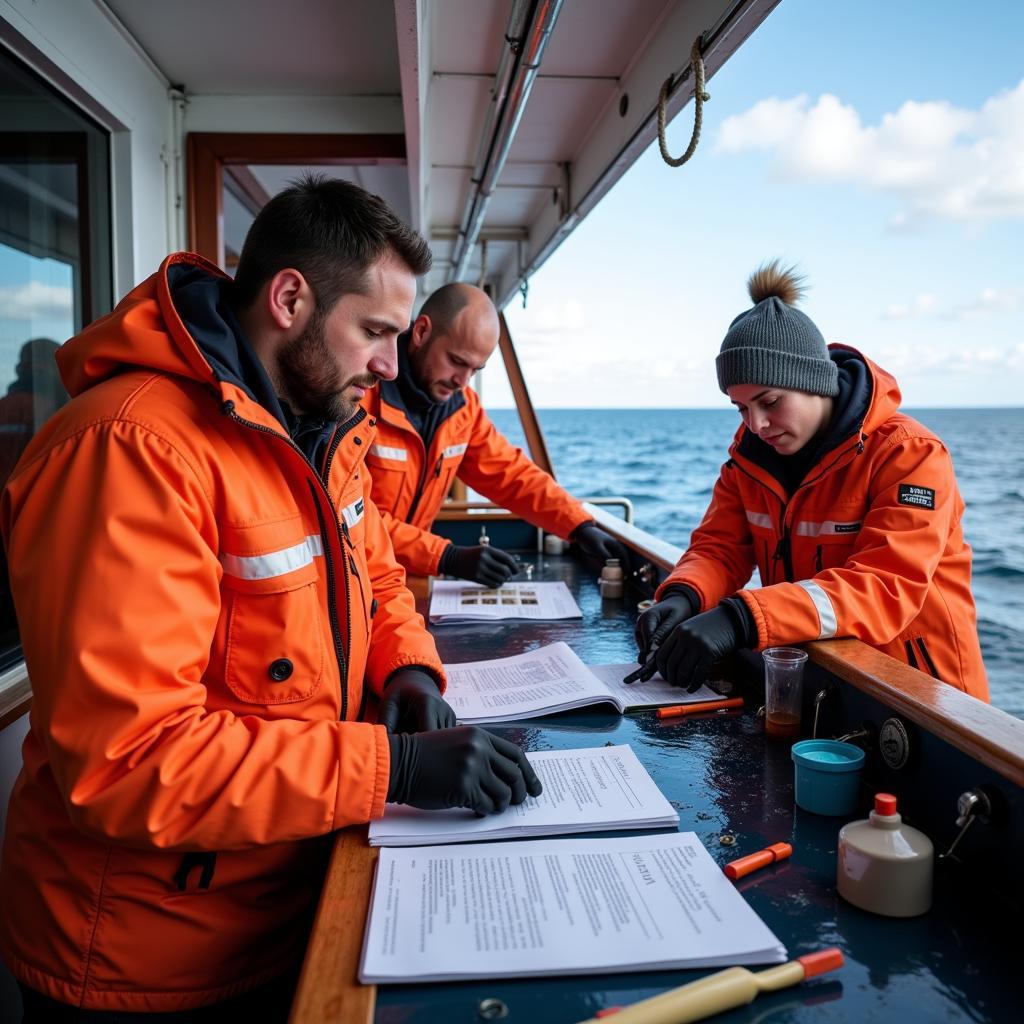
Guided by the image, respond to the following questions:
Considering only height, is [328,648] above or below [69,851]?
above

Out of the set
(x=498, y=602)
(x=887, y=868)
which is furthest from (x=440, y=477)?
(x=887, y=868)

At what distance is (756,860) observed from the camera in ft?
3.50

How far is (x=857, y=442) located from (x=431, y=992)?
1460mm

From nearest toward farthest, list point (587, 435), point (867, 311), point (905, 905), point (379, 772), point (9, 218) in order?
point (905, 905)
point (379, 772)
point (9, 218)
point (867, 311)
point (587, 435)

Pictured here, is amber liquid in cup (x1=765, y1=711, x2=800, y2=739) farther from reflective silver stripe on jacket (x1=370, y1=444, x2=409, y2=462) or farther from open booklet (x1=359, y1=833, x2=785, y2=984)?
reflective silver stripe on jacket (x1=370, y1=444, x2=409, y2=462)

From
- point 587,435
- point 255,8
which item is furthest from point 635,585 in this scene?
point 587,435

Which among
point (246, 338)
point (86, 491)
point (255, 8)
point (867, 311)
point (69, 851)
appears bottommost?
point (69, 851)

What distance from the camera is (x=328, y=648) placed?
4.23 ft

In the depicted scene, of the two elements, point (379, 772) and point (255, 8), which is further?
point (255, 8)

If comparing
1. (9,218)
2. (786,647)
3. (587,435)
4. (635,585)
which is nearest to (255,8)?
(9,218)

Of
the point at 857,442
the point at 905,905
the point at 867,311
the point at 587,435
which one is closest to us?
the point at 905,905

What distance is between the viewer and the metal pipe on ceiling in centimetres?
215

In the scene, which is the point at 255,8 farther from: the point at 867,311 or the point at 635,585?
the point at 867,311

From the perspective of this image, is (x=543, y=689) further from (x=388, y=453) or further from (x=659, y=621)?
(x=388, y=453)
